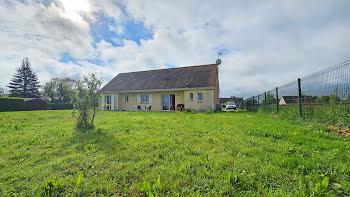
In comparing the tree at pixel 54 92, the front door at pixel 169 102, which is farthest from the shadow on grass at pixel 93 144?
the tree at pixel 54 92

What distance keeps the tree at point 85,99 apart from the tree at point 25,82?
4682 cm

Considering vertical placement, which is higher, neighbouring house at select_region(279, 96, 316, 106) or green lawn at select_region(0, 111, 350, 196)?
neighbouring house at select_region(279, 96, 316, 106)

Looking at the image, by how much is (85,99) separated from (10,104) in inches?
1009

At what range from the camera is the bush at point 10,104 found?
2003 cm

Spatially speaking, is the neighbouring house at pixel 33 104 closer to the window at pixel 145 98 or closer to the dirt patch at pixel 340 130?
the window at pixel 145 98

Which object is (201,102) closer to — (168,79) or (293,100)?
(168,79)


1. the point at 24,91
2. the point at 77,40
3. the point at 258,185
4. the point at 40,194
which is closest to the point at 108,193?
the point at 40,194

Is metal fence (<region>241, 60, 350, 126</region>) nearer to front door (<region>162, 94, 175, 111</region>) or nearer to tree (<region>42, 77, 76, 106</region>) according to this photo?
front door (<region>162, 94, 175, 111</region>)

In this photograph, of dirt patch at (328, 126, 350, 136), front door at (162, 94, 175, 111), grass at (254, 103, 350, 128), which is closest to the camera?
dirt patch at (328, 126, 350, 136)

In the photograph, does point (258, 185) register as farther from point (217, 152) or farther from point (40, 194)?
point (40, 194)

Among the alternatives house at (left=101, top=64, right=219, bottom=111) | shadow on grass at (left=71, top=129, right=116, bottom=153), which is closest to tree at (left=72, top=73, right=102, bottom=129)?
shadow on grass at (left=71, top=129, right=116, bottom=153)

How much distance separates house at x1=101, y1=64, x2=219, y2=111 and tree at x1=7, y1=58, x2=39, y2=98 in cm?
3257

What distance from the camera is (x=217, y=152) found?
2.85m

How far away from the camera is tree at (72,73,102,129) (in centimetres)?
520
